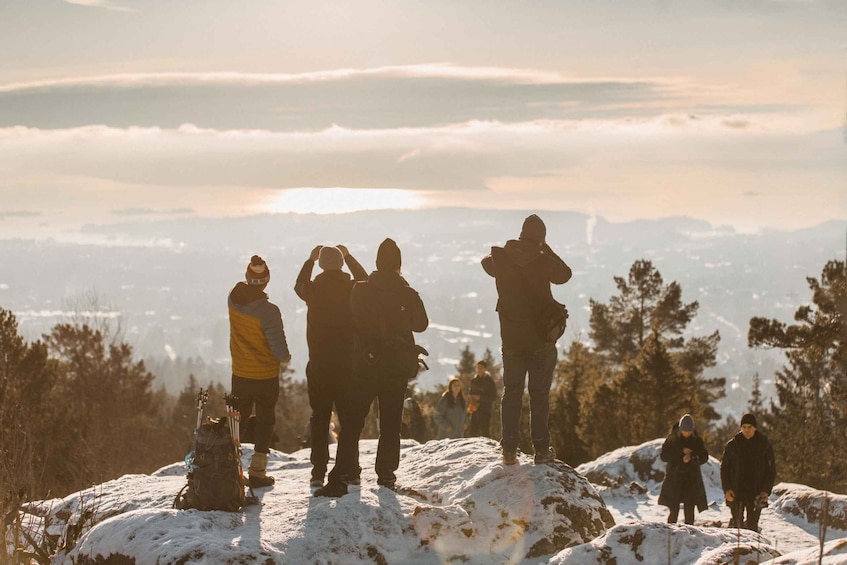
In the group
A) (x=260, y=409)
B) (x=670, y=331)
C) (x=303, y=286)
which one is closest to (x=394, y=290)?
(x=303, y=286)

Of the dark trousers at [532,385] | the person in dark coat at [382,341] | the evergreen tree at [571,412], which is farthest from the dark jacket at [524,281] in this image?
the evergreen tree at [571,412]

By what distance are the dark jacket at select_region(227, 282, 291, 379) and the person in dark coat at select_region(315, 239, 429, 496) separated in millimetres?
841

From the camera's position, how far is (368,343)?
7535mm

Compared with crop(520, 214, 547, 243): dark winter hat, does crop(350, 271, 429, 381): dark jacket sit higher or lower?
lower

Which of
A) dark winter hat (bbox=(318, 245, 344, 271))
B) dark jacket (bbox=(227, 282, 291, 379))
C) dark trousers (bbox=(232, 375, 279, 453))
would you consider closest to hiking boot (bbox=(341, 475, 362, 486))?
dark trousers (bbox=(232, 375, 279, 453))

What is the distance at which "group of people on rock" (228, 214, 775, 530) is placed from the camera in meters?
7.54

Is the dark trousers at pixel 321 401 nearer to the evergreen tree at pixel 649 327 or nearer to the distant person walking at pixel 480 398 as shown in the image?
the distant person walking at pixel 480 398

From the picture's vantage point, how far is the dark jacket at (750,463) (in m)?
9.36

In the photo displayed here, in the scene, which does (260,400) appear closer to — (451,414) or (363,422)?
(363,422)

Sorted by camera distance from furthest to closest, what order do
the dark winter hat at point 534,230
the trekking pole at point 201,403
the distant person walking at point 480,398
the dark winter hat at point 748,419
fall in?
the distant person walking at point 480,398 → the dark winter hat at point 748,419 → the dark winter hat at point 534,230 → the trekking pole at point 201,403

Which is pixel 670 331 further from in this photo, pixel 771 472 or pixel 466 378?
pixel 771 472

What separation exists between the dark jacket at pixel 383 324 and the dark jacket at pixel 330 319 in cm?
34

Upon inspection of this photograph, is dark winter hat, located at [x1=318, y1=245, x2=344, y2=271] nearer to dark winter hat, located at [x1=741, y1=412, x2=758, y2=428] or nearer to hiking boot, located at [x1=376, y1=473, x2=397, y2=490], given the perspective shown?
hiking boot, located at [x1=376, y1=473, x2=397, y2=490]

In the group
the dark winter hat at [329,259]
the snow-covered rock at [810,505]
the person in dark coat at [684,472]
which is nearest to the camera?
the dark winter hat at [329,259]
